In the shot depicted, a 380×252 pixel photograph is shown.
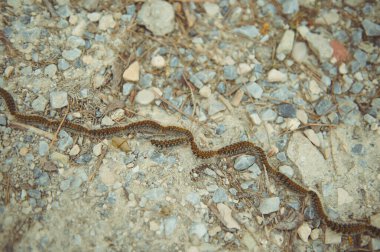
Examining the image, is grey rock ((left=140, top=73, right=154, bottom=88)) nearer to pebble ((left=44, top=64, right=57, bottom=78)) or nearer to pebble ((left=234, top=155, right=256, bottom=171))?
pebble ((left=44, top=64, right=57, bottom=78))

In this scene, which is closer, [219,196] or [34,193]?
[34,193]

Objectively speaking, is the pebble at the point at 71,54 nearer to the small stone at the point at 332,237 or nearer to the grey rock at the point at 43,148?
the grey rock at the point at 43,148

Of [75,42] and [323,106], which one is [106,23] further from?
[323,106]

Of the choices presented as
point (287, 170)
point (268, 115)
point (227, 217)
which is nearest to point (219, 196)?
point (227, 217)

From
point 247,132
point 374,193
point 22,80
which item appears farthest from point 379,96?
point 22,80

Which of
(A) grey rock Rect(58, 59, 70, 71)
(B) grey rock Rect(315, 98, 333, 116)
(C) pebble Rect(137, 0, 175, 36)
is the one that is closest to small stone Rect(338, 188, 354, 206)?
(B) grey rock Rect(315, 98, 333, 116)

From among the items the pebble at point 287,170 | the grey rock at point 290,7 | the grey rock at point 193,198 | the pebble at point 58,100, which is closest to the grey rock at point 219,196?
the grey rock at point 193,198

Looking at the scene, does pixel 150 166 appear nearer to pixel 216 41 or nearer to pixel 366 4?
pixel 216 41
